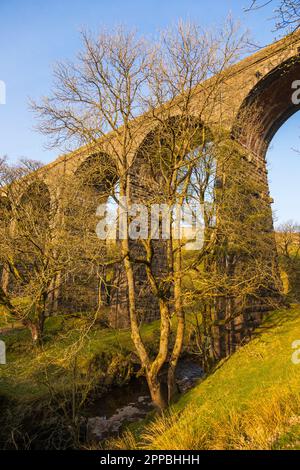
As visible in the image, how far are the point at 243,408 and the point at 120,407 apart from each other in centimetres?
673

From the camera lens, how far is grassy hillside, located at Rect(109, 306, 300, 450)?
4.07m

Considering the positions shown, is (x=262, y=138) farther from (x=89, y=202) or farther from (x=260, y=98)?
(x=89, y=202)

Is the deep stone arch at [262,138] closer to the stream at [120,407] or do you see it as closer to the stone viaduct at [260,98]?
the stone viaduct at [260,98]

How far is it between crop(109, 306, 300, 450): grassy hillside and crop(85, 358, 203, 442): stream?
213 centimetres

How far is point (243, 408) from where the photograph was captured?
548 centimetres

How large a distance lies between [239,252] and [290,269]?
41.7ft

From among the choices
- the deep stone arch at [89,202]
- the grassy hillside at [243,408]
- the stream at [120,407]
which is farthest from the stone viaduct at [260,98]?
the grassy hillside at [243,408]

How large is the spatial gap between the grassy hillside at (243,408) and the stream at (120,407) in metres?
2.13

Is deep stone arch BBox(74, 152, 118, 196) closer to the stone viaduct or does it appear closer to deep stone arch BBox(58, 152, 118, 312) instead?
deep stone arch BBox(58, 152, 118, 312)

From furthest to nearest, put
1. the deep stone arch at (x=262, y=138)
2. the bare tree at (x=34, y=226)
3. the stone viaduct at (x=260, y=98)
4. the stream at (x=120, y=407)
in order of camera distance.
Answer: the stone viaduct at (x=260, y=98) < the deep stone arch at (x=262, y=138) < the bare tree at (x=34, y=226) < the stream at (x=120, y=407)

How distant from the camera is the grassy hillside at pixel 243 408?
4074 millimetres

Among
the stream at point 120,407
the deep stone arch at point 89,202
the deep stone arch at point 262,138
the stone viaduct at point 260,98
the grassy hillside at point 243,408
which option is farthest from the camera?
the stone viaduct at point 260,98

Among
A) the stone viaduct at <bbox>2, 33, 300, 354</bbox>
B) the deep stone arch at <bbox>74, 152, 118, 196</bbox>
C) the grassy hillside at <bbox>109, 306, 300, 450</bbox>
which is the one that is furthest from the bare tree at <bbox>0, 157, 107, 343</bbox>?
the grassy hillside at <bbox>109, 306, 300, 450</bbox>

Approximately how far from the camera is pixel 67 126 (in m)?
8.98
